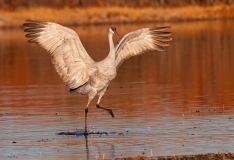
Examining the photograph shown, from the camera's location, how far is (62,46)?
42.0ft

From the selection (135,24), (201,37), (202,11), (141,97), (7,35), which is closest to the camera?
(141,97)

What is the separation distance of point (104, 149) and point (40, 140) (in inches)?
54.2

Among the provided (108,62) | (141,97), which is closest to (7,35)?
(141,97)

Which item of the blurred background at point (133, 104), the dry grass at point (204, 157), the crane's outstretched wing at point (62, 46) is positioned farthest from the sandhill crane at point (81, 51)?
the dry grass at point (204, 157)

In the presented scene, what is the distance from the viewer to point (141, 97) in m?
17.1

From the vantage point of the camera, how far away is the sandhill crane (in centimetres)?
1273

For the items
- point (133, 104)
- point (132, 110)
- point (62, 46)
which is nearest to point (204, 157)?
point (62, 46)

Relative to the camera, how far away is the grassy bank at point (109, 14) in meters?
45.4

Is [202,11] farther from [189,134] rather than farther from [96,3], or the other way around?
[189,134]

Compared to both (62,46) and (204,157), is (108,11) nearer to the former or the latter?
(62,46)

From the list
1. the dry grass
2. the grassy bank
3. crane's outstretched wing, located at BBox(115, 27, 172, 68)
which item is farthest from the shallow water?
the grassy bank

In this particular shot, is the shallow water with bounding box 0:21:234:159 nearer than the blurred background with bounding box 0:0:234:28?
Yes

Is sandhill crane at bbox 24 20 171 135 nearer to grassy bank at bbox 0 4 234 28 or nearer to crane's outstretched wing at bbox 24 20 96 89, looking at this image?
crane's outstretched wing at bbox 24 20 96 89

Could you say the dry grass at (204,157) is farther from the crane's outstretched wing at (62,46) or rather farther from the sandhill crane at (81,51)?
the crane's outstretched wing at (62,46)
